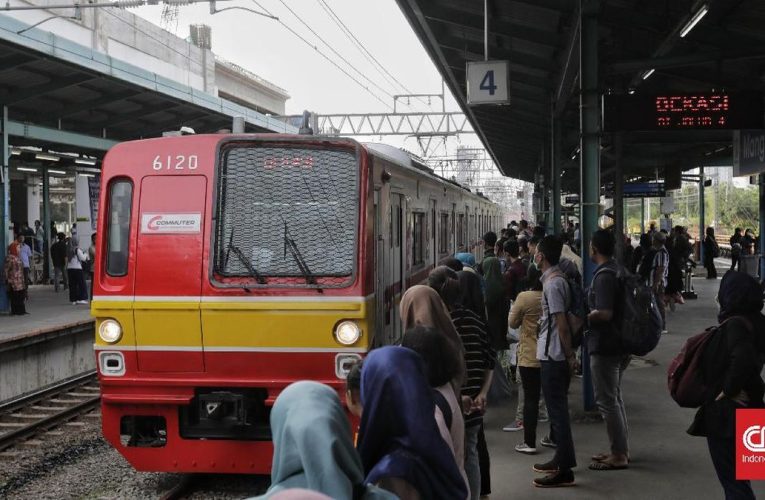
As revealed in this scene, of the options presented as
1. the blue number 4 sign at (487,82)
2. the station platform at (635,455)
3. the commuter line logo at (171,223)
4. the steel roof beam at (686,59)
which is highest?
the blue number 4 sign at (487,82)

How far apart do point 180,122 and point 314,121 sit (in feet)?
44.5

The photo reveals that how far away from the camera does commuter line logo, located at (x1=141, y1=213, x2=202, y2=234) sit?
19.9 ft

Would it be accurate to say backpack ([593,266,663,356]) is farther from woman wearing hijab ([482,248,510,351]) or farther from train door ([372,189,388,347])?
woman wearing hijab ([482,248,510,351])

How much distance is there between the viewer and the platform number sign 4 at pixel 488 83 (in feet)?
39.2

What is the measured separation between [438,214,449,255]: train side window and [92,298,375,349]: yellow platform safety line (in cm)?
583

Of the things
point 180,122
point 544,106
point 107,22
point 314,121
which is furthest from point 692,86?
point 107,22

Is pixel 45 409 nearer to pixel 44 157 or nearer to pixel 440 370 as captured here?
pixel 440 370

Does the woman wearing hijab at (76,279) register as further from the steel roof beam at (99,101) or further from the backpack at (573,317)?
the backpack at (573,317)

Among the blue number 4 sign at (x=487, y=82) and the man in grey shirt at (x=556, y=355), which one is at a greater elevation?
the blue number 4 sign at (x=487, y=82)

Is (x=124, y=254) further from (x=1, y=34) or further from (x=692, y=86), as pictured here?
(x=692, y=86)

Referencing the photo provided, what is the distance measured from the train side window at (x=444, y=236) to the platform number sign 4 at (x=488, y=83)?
1.74 meters

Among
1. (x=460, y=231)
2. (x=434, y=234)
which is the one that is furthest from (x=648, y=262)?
(x=434, y=234)

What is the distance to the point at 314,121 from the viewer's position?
822 cm

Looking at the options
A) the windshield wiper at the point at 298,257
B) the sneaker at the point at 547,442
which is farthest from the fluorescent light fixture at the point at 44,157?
the sneaker at the point at 547,442
